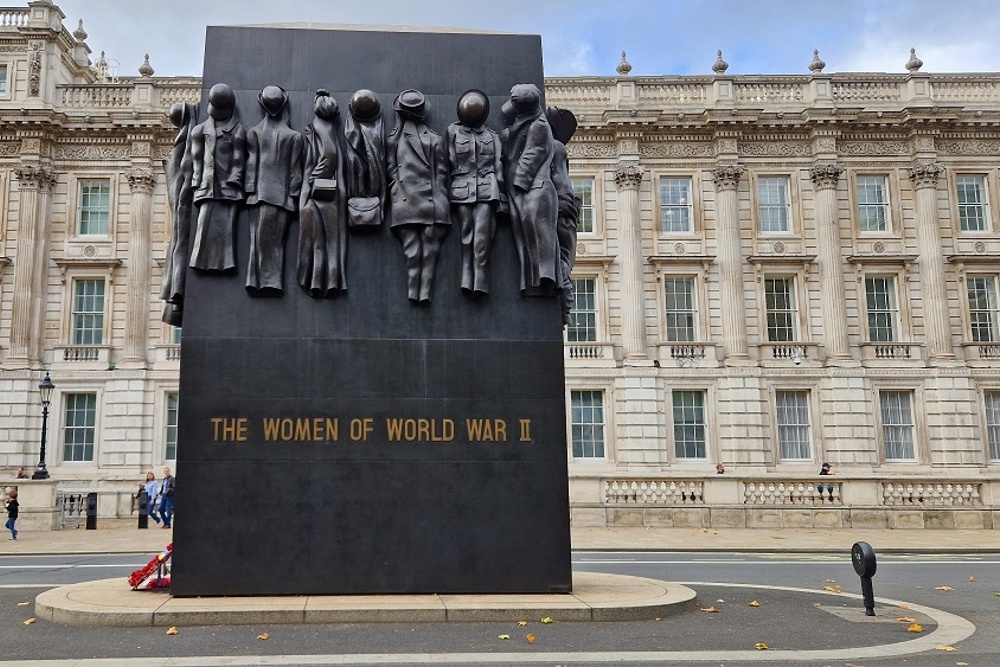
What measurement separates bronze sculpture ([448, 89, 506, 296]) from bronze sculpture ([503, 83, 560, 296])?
0.22 m

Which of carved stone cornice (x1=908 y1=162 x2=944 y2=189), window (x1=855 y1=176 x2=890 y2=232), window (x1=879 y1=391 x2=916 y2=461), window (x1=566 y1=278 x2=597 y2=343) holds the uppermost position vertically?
carved stone cornice (x1=908 y1=162 x2=944 y2=189)

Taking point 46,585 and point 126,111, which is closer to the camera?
point 46,585

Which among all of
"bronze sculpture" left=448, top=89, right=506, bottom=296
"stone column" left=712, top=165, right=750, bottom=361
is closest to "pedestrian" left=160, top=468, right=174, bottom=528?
"stone column" left=712, top=165, right=750, bottom=361

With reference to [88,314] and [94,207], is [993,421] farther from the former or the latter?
[94,207]

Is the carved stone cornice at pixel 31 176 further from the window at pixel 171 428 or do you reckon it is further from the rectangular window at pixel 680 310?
the rectangular window at pixel 680 310

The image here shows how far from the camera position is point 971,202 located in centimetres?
4259

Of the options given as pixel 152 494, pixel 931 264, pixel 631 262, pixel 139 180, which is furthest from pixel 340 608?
pixel 931 264

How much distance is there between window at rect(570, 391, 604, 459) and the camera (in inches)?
1564

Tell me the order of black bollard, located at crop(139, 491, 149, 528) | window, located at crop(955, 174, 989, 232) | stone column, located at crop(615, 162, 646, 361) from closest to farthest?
black bollard, located at crop(139, 491, 149, 528) < stone column, located at crop(615, 162, 646, 361) < window, located at crop(955, 174, 989, 232)

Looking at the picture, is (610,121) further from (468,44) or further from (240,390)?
(240,390)

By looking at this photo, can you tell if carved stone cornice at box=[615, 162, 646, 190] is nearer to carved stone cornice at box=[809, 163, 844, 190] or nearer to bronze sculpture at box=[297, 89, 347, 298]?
carved stone cornice at box=[809, 163, 844, 190]

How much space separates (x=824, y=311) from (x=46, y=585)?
112 feet

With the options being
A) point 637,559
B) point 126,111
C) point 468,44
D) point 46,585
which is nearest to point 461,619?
point 468,44

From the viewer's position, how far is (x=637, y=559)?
66.8 ft
